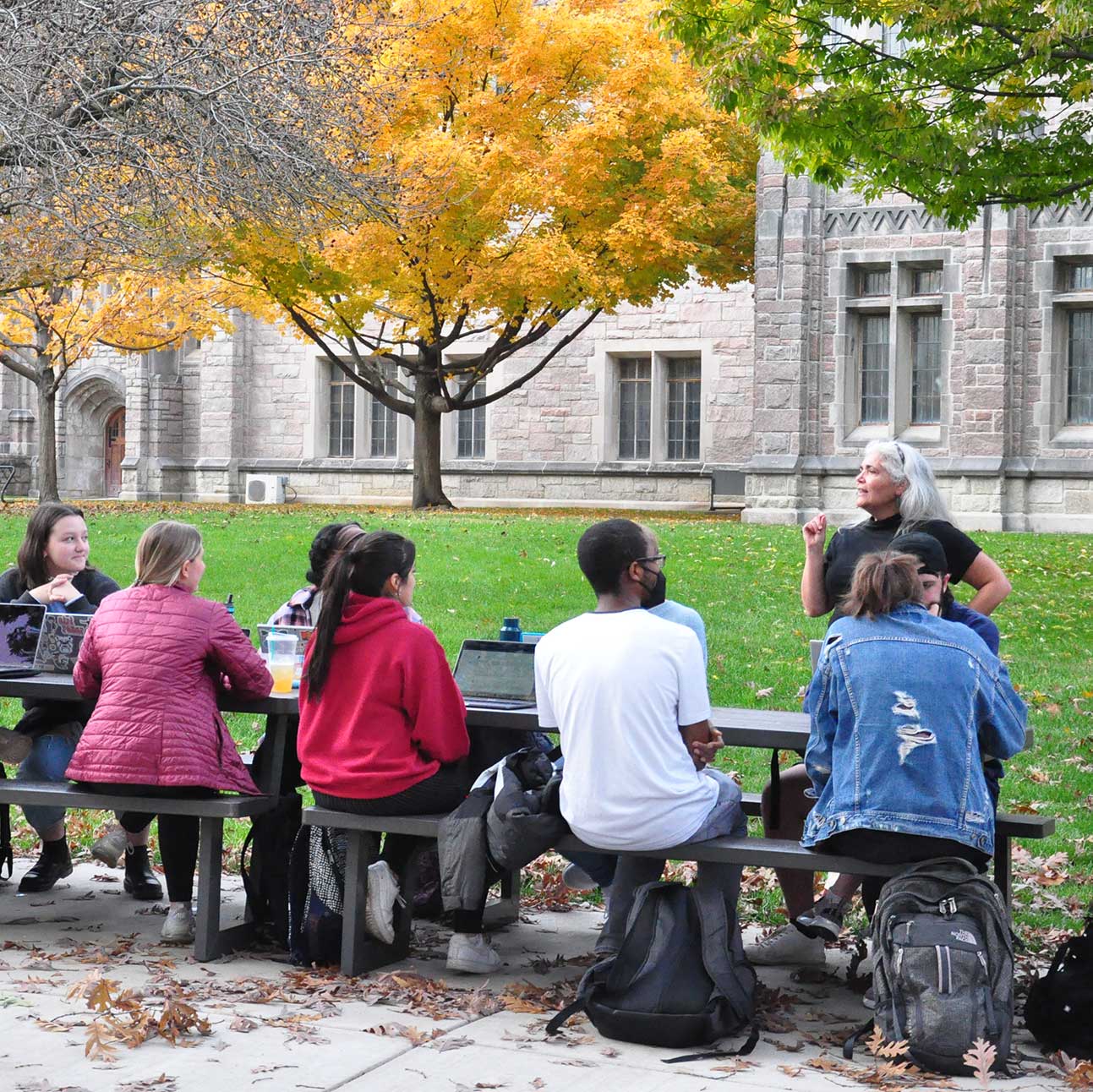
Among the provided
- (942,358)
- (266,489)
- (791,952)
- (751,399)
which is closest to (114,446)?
(266,489)

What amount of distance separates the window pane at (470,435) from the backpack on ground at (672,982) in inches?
1146

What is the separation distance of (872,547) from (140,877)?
10.7 feet

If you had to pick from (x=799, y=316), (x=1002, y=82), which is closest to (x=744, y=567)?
(x=1002, y=82)

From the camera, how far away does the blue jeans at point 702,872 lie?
515cm

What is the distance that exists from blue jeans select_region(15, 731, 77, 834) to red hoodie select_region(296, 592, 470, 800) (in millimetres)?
1609

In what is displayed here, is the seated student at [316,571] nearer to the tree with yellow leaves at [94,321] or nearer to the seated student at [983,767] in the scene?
the seated student at [983,767]

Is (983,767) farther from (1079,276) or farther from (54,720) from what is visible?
(1079,276)

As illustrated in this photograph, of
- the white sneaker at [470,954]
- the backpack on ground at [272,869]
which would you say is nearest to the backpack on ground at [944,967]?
the white sneaker at [470,954]

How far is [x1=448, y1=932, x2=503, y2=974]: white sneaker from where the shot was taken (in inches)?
218

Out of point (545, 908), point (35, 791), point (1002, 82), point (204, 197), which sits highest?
point (1002, 82)

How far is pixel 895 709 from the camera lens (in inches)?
192

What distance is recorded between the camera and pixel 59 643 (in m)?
→ 6.66

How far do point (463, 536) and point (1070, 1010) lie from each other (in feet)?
48.0

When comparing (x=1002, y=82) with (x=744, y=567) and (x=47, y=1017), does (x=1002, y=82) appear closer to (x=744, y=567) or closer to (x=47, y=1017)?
(x=744, y=567)
